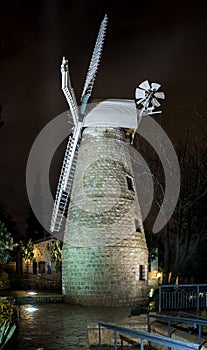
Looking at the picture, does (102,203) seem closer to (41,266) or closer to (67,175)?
(67,175)

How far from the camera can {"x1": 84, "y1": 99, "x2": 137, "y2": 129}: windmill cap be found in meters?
21.7

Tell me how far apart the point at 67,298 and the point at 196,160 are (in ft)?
32.9

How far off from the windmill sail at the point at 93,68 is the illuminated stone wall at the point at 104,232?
1962 mm

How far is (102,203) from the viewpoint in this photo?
68.0ft

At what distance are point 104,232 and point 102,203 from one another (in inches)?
56.8

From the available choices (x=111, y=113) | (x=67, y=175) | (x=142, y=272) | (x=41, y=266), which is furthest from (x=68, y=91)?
(x=41, y=266)

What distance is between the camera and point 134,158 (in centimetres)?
2397

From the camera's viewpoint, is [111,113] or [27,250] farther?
[27,250]

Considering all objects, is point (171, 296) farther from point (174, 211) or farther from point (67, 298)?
point (174, 211)

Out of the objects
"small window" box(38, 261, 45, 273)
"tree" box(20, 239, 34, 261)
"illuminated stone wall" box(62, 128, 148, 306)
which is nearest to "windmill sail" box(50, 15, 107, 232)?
"illuminated stone wall" box(62, 128, 148, 306)

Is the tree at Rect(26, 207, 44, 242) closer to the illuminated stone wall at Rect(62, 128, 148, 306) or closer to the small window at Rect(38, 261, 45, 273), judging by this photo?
the small window at Rect(38, 261, 45, 273)

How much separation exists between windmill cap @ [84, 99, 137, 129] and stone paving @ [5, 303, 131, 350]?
9.25 meters

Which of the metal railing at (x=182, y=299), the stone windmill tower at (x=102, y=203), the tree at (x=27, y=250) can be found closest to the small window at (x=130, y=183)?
the stone windmill tower at (x=102, y=203)

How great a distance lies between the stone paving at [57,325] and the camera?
1116cm
